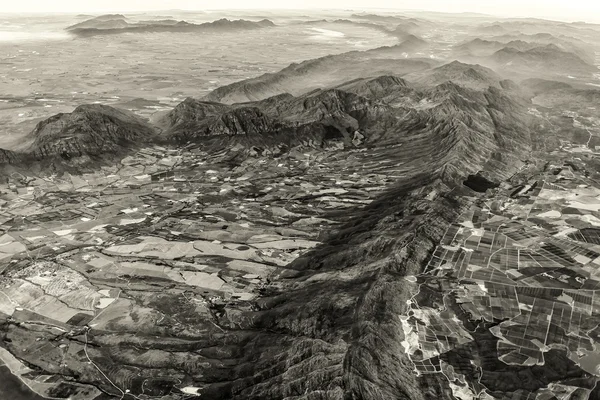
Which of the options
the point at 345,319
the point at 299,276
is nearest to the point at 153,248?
the point at 299,276

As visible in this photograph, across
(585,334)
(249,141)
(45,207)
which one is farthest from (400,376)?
(249,141)

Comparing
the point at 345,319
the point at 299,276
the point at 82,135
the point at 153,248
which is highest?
the point at 82,135

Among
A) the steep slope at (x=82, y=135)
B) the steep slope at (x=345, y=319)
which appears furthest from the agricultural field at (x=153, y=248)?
the steep slope at (x=82, y=135)

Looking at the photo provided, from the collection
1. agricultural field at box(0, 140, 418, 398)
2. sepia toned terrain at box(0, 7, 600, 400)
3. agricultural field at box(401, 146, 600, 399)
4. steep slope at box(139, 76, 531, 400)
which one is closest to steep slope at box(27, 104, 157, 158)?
sepia toned terrain at box(0, 7, 600, 400)

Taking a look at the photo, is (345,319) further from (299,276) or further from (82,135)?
(82,135)

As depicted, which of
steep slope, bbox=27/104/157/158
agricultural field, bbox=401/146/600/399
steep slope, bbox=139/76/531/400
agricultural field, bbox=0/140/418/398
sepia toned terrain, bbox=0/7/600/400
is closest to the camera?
steep slope, bbox=139/76/531/400

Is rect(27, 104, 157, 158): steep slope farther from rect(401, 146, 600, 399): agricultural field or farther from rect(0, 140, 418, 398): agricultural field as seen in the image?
rect(401, 146, 600, 399): agricultural field

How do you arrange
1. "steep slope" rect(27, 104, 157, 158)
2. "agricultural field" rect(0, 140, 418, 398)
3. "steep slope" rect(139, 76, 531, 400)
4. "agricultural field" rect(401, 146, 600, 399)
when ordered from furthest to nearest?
"steep slope" rect(27, 104, 157, 158), "agricultural field" rect(0, 140, 418, 398), "agricultural field" rect(401, 146, 600, 399), "steep slope" rect(139, 76, 531, 400)

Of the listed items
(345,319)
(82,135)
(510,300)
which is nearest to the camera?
(345,319)
